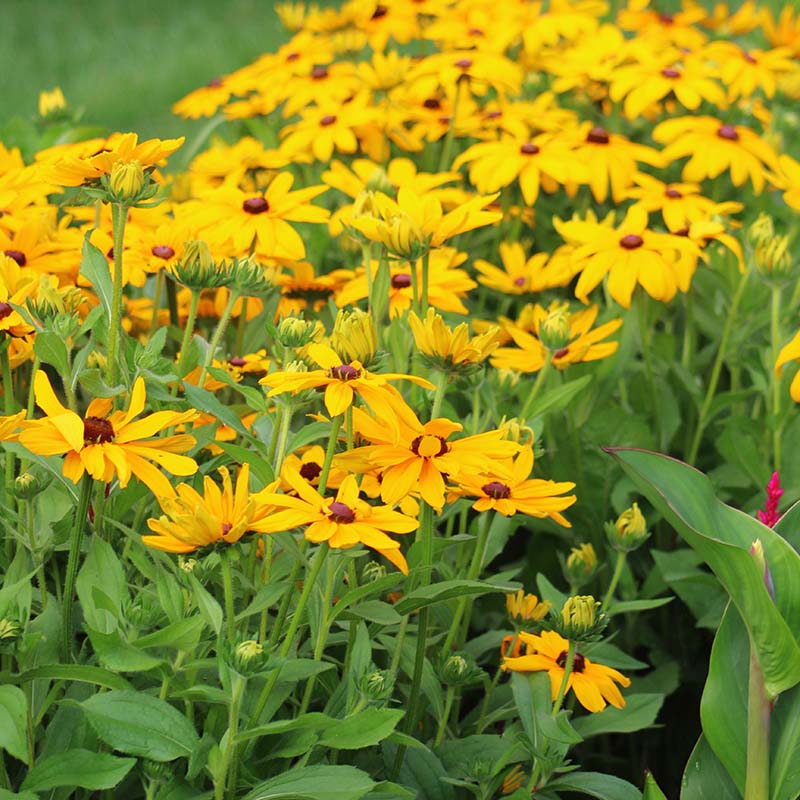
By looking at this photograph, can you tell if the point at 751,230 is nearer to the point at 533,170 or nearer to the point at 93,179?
the point at 533,170

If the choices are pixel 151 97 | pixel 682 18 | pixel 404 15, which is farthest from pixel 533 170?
pixel 151 97

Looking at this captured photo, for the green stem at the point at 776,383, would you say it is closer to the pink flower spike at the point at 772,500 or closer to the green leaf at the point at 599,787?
the pink flower spike at the point at 772,500

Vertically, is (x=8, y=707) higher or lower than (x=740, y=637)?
higher

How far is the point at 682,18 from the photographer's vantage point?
2930mm

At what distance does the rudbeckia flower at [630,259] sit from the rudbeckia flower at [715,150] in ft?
1.24

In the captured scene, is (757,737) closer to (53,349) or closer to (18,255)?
(53,349)

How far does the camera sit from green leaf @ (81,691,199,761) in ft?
3.11

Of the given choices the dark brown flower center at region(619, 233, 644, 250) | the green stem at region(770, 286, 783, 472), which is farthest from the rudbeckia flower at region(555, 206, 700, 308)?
the green stem at region(770, 286, 783, 472)

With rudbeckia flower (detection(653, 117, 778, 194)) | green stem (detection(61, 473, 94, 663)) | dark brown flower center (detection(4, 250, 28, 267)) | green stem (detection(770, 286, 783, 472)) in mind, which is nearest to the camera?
green stem (detection(61, 473, 94, 663))

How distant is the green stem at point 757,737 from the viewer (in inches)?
44.6

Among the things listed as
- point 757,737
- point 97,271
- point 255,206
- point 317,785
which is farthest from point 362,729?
point 255,206

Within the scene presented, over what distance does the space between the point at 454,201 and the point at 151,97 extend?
2.88 metres

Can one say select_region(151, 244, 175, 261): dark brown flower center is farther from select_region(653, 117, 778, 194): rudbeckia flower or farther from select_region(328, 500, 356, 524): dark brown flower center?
select_region(653, 117, 778, 194): rudbeckia flower

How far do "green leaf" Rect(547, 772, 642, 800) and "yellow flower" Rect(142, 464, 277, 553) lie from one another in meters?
0.40
